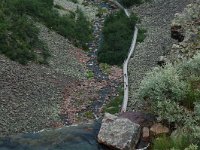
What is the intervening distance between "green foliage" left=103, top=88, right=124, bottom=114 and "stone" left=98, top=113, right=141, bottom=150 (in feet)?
14.7

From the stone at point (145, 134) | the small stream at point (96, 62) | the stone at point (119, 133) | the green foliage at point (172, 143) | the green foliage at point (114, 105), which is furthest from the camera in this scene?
the small stream at point (96, 62)

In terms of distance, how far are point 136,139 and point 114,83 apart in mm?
9508

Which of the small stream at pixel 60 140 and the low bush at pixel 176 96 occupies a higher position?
the low bush at pixel 176 96

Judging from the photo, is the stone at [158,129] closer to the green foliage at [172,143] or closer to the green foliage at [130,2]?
the green foliage at [172,143]

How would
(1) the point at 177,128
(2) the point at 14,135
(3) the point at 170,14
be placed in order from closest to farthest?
(1) the point at 177,128 < (2) the point at 14,135 < (3) the point at 170,14

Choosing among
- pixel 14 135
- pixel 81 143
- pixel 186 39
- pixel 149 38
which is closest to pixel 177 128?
pixel 81 143

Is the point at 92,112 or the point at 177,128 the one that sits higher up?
the point at 177,128

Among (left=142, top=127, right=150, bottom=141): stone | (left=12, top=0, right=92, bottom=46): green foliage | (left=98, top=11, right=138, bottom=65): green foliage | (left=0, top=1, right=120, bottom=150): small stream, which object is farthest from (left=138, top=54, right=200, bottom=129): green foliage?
(left=12, top=0, right=92, bottom=46): green foliage

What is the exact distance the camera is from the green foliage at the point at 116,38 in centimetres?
2987

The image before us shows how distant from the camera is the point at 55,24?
3225 cm

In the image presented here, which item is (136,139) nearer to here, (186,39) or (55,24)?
(186,39)

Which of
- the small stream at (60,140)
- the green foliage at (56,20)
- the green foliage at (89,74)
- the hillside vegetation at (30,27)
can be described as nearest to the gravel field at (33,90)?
the green foliage at (89,74)

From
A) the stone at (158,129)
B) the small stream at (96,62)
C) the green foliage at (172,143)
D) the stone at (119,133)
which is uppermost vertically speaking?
the green foliage at (172,143)

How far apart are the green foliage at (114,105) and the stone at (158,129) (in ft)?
16.6
